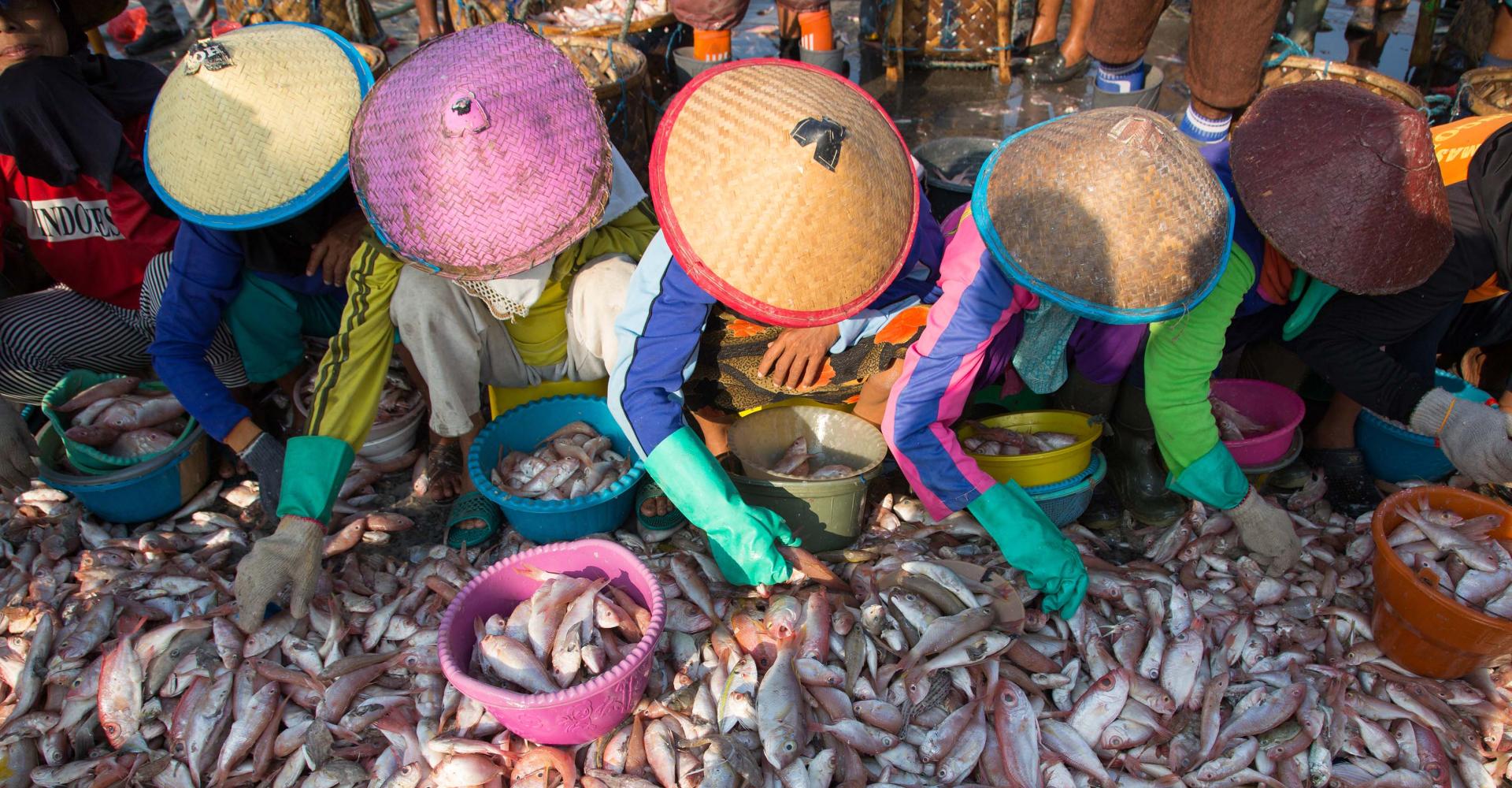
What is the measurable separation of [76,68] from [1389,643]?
13.5 ft

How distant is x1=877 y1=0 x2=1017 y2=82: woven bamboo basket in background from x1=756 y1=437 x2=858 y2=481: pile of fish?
4192mm

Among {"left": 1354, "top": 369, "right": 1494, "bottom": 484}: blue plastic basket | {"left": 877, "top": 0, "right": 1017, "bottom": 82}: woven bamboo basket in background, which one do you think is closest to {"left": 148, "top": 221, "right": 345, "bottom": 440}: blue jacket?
{"left": 1354, "top": 369, "right": 1494, "bottom": 484}: blue plastic basket

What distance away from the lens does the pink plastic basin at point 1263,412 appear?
2.63 meters

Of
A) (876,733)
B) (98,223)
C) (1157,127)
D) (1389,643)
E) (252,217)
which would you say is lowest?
(1389,643)

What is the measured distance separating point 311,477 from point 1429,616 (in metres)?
2.87

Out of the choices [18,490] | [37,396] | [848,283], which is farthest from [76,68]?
[848,283]

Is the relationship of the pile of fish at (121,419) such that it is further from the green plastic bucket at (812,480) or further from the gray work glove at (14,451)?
the green plastic bucket at (812,480)

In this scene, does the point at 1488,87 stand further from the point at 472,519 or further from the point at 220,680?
the point at 220,680

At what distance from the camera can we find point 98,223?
2893 millimetres

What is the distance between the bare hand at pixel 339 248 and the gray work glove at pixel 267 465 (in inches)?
20.5

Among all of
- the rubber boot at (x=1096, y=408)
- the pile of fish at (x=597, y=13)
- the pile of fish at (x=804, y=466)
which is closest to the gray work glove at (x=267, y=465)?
the pile of fish at (x=804, y=466)

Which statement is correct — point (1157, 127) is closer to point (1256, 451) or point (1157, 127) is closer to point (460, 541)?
point (1256, 451)

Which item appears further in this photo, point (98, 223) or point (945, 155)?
point (945, 155)

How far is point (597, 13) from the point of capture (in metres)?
5.71
